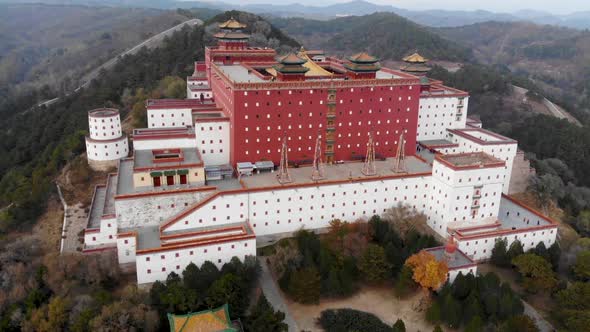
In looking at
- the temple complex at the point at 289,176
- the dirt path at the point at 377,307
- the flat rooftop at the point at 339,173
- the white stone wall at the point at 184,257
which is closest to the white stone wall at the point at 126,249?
the temple complex at the point at 289,176

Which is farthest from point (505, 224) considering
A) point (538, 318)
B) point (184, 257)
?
point (184, 257)

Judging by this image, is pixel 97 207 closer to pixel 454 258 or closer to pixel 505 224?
pixel 454 258

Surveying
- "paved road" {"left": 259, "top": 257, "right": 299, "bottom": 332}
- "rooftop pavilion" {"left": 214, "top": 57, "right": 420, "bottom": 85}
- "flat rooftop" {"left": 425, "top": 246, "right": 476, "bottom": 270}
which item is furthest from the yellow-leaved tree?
"rooftop pavilion" {"left": 214, "top": 57, "right": 420, "bottom": 85}

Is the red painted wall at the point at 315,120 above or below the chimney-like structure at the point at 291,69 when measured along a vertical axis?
below

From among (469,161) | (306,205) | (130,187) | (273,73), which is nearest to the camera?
(130,187)

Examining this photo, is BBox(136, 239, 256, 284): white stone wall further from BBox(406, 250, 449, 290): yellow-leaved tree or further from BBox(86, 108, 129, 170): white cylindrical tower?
BBox(86, 108, 129, 170): white cylindrical tower

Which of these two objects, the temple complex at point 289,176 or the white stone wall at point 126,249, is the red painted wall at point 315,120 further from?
the white stone wall at point 126,249
